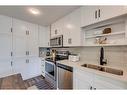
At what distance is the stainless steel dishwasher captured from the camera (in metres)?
2.05

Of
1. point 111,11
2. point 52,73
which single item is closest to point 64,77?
point 52,73

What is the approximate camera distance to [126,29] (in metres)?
1.55

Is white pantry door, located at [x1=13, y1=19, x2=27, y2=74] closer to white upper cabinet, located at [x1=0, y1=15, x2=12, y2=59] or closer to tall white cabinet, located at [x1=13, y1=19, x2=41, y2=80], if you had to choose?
tall white cabinet, located at [x1=13, y1=19, x2=41, y2=80]

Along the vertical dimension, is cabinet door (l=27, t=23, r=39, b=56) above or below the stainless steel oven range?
above

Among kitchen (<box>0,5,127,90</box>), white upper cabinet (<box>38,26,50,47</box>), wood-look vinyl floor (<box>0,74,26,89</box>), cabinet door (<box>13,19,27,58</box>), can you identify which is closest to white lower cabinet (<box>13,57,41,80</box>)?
kitchen (<box>0,5,127,90</box>)

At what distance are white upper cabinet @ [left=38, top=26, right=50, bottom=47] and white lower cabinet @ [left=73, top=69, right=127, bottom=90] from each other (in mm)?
2412

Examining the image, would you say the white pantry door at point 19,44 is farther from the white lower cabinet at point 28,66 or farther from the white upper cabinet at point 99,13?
the white upper cabinet at point 99,13

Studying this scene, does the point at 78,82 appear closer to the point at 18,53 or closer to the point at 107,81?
the point at 107,81

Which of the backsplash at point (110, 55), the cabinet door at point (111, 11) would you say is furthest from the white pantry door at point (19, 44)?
the cabinet door at point (111, 11)

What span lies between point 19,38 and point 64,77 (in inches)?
82.3

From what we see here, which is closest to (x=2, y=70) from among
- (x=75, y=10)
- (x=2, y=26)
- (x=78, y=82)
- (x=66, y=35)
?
(x=2, y=26)

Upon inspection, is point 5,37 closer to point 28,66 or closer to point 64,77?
point 28,66

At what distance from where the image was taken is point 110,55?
1.92 m
